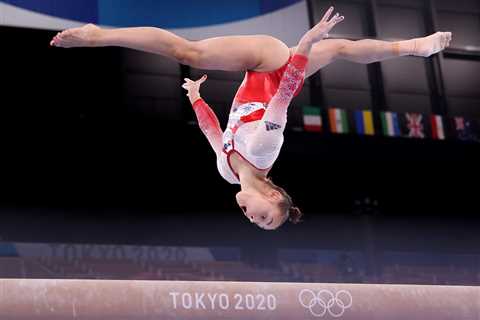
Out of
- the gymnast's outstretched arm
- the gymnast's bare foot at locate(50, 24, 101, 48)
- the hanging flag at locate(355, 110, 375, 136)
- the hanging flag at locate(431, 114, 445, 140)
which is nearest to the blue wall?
the hanging flag at locate(355, 110, 375, 136)

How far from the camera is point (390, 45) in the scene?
4309 millimetres

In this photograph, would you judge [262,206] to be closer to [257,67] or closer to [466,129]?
[257,67]

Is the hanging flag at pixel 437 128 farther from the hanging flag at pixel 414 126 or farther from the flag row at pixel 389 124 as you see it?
the hanging flag at pixel 414 126

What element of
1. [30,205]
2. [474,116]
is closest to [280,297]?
[30,205]

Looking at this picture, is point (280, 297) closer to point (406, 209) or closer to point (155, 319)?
point (155, 319)

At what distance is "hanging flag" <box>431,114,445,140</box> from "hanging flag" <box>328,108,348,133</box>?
135cm

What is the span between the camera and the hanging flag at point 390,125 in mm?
9586

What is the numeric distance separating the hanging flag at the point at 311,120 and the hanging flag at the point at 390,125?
952 millimetres

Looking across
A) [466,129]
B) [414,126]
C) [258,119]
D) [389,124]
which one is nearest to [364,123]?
[389,124]

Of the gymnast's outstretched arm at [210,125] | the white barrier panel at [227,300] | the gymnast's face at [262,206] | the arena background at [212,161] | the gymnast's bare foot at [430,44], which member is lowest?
the gymnast's face at [262,206]

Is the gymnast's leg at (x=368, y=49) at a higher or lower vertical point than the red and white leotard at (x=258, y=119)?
higher

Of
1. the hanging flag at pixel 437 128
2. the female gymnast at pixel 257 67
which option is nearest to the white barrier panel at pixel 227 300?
the female gymnast at pixel 257 67

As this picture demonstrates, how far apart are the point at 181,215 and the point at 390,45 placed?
6.16m

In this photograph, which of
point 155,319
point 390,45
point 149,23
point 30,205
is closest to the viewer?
point 390,45
